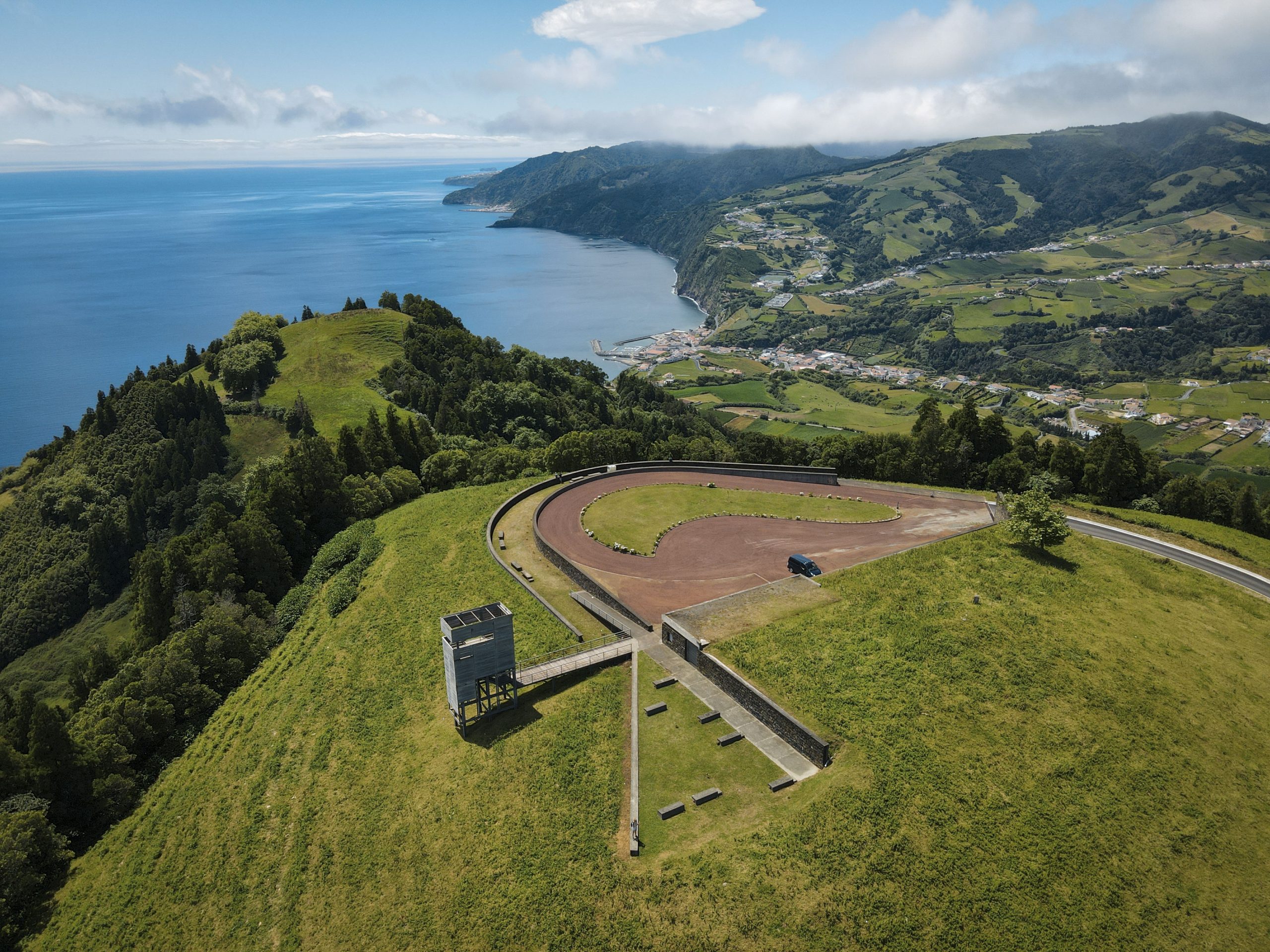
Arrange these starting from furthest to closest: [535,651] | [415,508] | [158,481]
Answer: [158,481] < [415,508] < [535,651]

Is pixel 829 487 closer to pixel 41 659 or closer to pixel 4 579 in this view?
pixel 41 659

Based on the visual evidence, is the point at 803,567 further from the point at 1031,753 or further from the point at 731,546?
the point at 1031,753

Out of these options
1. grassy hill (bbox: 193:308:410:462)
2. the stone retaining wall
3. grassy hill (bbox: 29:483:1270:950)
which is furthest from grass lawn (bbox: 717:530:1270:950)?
grassy hill (bbox: 193:308:410:462)

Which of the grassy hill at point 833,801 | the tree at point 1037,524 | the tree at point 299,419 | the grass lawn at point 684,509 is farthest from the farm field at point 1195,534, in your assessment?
the tree at point 299,419

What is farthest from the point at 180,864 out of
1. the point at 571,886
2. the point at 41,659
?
the point at 41,659

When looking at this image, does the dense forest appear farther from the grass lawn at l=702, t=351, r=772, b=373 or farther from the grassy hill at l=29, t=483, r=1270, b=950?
the grass lawn at l=702, t=351, r=772, b=373

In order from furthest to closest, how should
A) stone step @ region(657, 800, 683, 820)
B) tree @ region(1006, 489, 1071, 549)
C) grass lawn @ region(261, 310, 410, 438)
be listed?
grass lawn @ region(261, 310, 410, 438) < tree @ region(1006, 489, 1071, 549) < stone step @ region(657, 800, 683, 820)

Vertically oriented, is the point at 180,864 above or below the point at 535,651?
below
